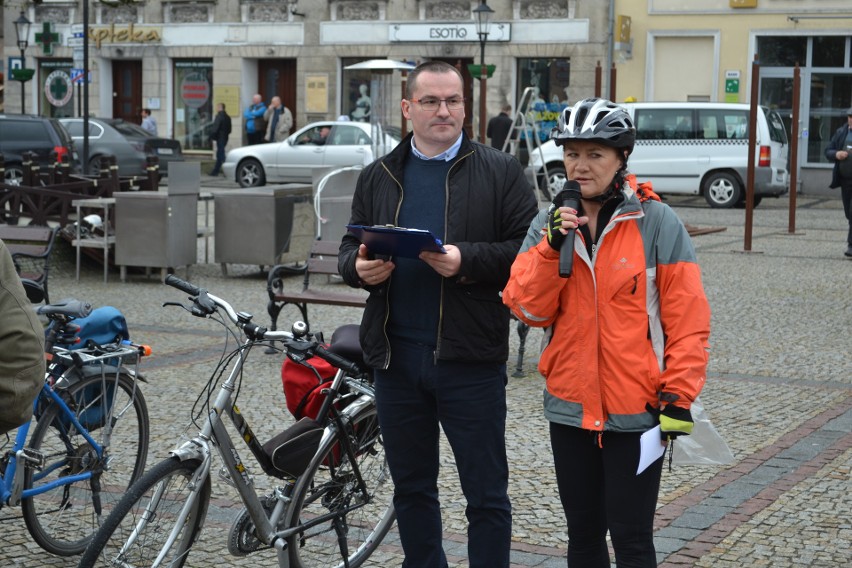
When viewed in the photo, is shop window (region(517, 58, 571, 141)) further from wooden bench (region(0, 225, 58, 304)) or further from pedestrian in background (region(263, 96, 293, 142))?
wooden bench (region(0, 225, 58, 304))

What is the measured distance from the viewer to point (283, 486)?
181 inches

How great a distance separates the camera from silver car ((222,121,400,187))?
1091 inches

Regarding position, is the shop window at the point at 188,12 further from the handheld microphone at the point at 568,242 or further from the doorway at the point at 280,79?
the handheld microphone at the point at 568,242

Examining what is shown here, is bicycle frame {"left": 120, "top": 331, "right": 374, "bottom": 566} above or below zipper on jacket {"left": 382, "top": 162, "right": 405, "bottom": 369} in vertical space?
below

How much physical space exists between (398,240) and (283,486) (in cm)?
122

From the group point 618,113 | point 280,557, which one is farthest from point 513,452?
point 618,113

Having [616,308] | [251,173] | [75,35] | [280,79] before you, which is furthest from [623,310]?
[75,35]

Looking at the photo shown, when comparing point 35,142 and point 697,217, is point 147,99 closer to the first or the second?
point 35,142

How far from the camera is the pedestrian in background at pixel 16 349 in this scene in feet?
10.6

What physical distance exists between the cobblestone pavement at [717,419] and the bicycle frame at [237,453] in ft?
1.92

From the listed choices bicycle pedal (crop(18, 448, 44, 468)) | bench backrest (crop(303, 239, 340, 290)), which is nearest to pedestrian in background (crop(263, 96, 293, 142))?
bench backrest (crop(303, 239, 340, 290))

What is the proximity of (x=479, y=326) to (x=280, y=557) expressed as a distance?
3.73ft

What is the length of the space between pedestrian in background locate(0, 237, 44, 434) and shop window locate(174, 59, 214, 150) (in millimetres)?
35163

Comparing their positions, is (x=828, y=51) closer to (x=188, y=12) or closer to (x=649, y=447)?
(x=188, y=12)
